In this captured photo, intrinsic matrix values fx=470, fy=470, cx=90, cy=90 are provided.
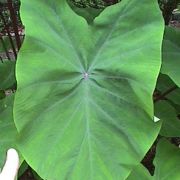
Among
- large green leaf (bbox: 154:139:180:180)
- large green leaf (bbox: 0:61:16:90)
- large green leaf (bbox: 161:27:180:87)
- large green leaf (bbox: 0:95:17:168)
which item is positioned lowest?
large green leaf (bbox: 154:139:180:180)

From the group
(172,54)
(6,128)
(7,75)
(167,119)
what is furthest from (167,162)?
(7,75)

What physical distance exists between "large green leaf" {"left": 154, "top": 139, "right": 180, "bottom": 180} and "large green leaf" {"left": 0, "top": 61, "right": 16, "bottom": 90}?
644mm

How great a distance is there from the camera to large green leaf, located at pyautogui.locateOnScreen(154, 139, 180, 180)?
1252 mm

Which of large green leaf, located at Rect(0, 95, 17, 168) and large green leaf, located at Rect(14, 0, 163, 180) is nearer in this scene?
large green leaf, located at Rect(14, 0, 163, 180)

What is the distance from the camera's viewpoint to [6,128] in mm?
1222

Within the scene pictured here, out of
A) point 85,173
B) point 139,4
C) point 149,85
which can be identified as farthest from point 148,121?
point 139,4

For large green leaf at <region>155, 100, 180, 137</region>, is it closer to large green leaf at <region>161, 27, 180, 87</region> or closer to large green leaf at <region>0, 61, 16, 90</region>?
large green leaf at <region>161, 27, 180, 87</region>

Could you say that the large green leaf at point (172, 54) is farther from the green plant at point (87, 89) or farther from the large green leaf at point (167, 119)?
the large green leaf at point (167, 119)

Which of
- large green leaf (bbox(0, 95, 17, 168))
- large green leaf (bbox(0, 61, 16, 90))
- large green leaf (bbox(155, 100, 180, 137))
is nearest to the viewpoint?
large green leaf (bbox(0, 95, 17, 168))

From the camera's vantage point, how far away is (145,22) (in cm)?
114

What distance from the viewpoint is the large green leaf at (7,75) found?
1703mm

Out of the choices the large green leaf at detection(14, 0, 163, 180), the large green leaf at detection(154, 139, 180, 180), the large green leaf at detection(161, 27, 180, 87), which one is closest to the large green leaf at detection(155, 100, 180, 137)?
the large green leaf at detection(154, 139, 180, 180)

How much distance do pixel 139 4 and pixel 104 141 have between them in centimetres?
35

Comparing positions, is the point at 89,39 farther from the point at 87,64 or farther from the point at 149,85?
the point at 149,85
